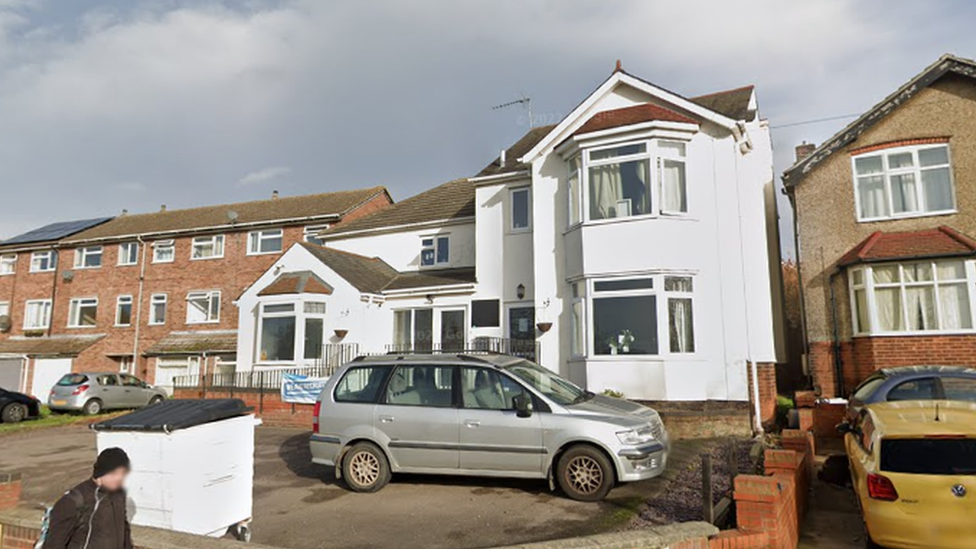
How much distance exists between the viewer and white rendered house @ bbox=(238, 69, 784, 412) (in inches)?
495

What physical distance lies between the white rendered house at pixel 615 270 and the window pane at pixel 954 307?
3.35 meters

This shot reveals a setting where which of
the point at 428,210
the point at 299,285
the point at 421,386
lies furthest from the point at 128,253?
the point at 421,386

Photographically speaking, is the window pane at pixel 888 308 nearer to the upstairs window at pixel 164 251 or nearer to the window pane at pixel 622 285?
the window pane at pixel 622 285

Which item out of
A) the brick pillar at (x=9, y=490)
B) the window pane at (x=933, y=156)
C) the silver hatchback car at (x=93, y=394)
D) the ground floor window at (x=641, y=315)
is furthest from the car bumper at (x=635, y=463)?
the silver hatchback car at (x=93, y=394)

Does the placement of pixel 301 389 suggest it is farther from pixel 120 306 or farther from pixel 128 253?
pixel 128 253

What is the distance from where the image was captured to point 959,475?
482 cm

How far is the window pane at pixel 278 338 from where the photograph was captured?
57.2 feet

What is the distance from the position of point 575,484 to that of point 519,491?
2.96 feet

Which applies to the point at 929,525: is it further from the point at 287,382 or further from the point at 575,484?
the point at 287,382

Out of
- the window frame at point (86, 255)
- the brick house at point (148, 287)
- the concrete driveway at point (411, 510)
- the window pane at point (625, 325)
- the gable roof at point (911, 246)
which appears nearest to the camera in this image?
the concrete driveway at point (411, 510)

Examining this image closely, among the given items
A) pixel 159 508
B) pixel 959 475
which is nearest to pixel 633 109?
pixel 959 475

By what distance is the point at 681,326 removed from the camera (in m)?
12.6

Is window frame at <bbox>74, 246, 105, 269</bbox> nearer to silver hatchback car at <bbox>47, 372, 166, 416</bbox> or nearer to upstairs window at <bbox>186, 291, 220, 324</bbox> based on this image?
upstairs window at <bbox>186, 291, 220, 324</bbox>

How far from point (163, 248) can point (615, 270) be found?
Answer: 959 inches
